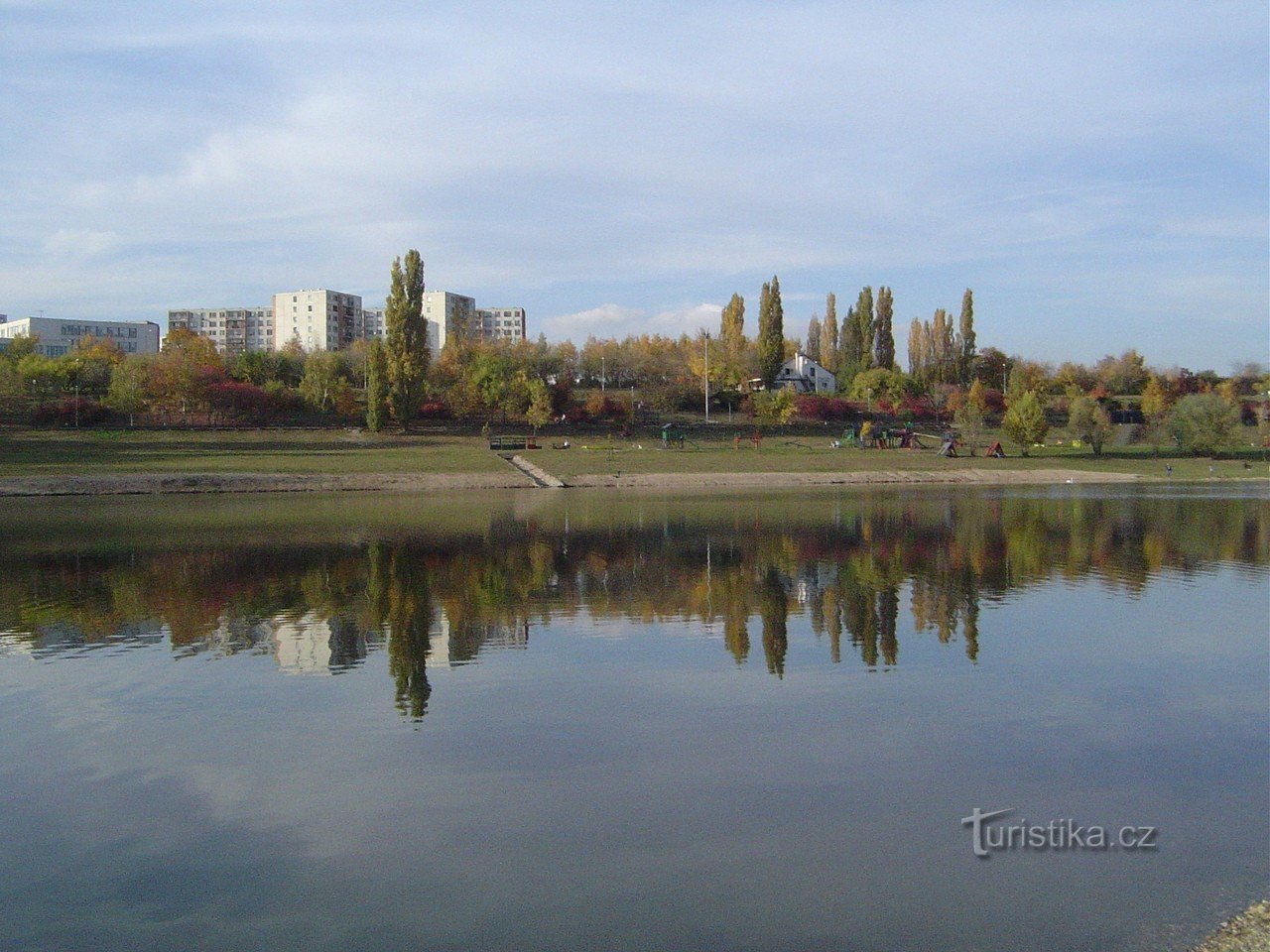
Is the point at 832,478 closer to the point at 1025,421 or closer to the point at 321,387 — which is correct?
the point at 1025,421

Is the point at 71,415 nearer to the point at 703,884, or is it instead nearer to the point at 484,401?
the point at 484,401

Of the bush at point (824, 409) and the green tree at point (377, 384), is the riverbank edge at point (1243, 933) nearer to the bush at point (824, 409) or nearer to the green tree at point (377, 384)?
the green tree at point (377, 384)

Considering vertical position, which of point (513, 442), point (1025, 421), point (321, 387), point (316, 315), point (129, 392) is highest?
point (316, 315)

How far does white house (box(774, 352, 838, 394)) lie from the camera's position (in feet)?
395

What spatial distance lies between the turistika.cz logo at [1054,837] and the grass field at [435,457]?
49.6 m

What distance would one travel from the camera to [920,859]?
319 inches

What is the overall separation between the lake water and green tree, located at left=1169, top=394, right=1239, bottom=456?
60.5 m

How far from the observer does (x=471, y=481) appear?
56375 mm

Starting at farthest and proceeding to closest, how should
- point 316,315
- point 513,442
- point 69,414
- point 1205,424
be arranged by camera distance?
1. point 316,315
2. point 69,414
3. point 1205,424
4. point 513,442

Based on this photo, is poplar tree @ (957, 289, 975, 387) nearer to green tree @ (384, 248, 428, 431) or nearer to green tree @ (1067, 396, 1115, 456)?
→ green tree @ (1067, 396, 1115, 456)

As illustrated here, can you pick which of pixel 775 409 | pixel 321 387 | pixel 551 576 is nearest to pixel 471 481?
pixel 321 387

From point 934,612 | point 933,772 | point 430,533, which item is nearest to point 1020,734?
point 933,772

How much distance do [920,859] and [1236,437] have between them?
267 ft

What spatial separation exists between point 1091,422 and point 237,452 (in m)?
57.4
